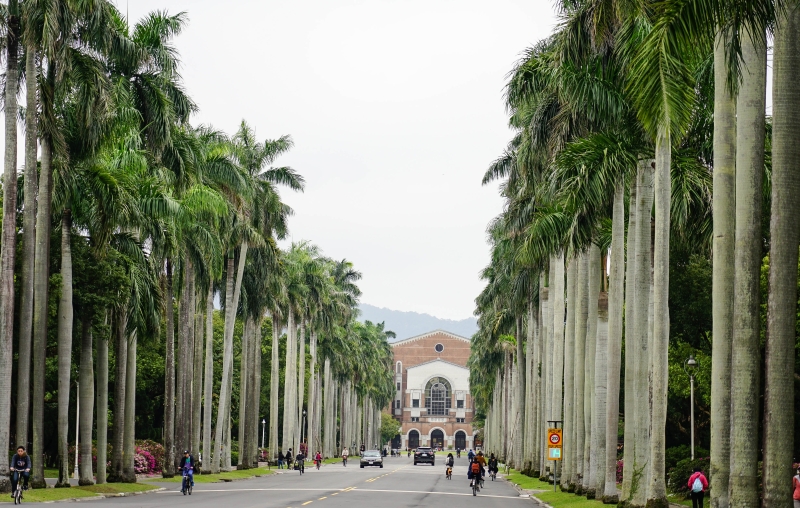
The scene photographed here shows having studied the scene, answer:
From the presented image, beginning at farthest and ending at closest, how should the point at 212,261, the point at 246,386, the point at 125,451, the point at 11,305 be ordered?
the point at 246,386, the point at 212,261, the point at 125,451, the point at 11,305

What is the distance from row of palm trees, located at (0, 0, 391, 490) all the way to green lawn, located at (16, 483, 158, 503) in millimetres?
744

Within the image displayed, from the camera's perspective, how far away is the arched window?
184750 mm

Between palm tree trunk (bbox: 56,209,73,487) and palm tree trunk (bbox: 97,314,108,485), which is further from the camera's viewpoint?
palm tree trunk (bbox: 97,314,108,485)

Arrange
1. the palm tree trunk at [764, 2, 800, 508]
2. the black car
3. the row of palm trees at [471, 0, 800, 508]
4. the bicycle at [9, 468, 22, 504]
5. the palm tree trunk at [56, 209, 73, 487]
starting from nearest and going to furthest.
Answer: the palm tree trunk at [764, 2, 800, 508] → the row of palm trees at [471, 0, 800, 508] → the bicycle at [9, 468, 22, 504] → the palm tree trunk at [56, 209, 73, 487] → the black car

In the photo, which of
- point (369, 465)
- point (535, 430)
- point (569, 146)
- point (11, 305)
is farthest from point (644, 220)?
point (369, 465)

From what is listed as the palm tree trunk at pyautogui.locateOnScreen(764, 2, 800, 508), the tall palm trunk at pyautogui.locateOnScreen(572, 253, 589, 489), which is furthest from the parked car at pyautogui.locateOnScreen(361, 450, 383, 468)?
the palm tree trunk at pyautogui.locateOnScreen(764, 2, 800, 508)

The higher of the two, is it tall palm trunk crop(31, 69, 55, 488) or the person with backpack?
tall palm trunk crop(31, 69, 55, 488)

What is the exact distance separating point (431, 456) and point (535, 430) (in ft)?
122

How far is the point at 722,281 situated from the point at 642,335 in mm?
9466

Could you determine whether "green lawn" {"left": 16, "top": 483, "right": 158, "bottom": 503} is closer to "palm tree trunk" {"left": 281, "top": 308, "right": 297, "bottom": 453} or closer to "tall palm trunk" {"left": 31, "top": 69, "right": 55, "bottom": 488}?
"tall palm trunk" {"left": 31, "top": 69, "right": 55, "bottom": 488}

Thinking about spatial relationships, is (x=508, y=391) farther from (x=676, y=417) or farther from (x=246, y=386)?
(x=676, y=417)

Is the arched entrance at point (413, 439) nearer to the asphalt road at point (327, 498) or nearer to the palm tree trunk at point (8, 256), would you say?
the asphalt road at point (327, 498)

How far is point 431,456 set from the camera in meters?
92.2

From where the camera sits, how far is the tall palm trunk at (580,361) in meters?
35.0
